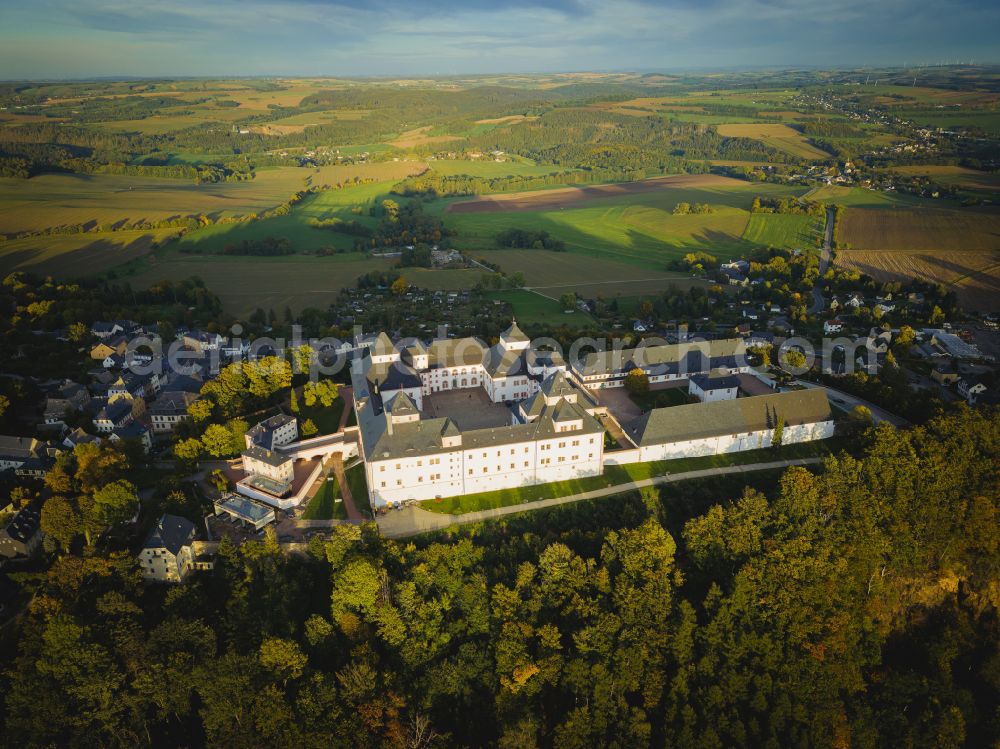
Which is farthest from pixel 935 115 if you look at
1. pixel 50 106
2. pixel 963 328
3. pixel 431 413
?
pixel 50 106

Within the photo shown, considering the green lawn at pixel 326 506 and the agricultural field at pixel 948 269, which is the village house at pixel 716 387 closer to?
the green lawn at pixel 326 506

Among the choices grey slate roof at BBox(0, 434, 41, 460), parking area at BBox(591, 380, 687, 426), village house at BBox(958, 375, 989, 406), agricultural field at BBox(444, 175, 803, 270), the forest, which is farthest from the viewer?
agricultural field at BBox(444, 175, 803, 270)

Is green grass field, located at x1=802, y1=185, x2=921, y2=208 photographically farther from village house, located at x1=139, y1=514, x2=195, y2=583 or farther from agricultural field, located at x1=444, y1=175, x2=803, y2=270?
village house, located at x1=139, y1=514, x2=195, y2=583

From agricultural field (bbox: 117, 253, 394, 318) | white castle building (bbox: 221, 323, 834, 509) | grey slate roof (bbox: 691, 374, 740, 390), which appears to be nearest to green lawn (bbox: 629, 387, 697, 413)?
white castle building (bbox: 221, 323, 834, 509)

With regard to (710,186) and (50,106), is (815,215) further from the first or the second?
(50,106)

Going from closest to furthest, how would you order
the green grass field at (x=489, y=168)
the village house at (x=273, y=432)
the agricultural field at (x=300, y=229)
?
the village house at (x=273, y=432), the agricultural field at (x=300, y=229), the green grass field at (x=489, y=168)

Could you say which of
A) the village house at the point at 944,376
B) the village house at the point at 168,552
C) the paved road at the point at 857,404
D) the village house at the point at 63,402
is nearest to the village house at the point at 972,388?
the village house at the point at 944,376

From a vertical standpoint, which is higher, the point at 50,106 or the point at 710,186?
→ the point at 50,106
